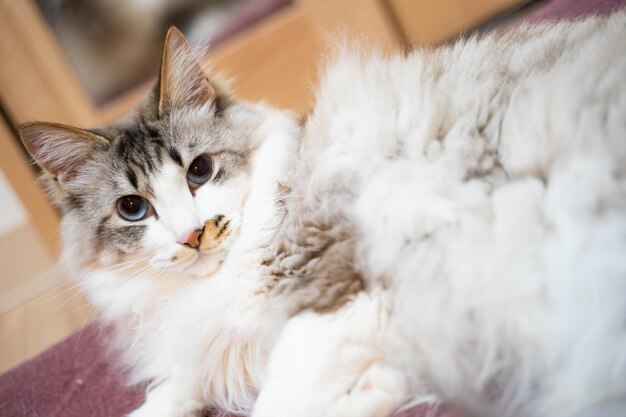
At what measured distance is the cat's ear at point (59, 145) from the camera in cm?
106

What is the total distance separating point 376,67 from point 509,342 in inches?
25.7

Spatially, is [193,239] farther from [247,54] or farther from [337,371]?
[247,54]

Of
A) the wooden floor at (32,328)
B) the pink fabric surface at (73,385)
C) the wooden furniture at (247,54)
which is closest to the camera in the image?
the pink fabric surface at (73,385)

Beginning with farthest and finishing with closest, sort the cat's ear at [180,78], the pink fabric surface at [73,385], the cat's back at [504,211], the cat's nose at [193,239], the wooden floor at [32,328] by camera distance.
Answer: the wooden floor at [32,328] < the pink fabric surface at [73,385] < the cat's ear at [180,78] < the cat's nose at [193,239] < the cat's back at [504,211]

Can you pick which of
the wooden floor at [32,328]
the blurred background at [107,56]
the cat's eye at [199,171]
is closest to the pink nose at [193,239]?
A: the cat's eye at [199,171]

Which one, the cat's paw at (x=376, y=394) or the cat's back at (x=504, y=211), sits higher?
the cat's back at (x=504, y=211)

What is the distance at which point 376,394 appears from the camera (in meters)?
0.81

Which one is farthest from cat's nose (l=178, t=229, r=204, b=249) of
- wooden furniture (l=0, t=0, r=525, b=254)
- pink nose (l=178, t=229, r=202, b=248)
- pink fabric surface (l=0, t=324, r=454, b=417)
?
wooden furniture (l=0, t=0, r=525, b=254)

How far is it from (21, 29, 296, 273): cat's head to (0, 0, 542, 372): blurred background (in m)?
1.28

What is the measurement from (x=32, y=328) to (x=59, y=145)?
1.73 metres

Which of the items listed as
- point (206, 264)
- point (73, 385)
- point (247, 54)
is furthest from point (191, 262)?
point (247, 54)

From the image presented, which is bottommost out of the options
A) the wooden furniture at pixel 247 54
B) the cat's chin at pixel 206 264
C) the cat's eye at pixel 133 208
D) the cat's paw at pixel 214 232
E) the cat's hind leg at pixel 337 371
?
the cat's hind leg at pixel 337 371

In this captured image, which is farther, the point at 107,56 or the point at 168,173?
the point at 107,56

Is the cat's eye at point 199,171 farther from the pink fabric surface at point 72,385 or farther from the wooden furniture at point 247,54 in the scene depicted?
the wooden furniture at point 247,54
